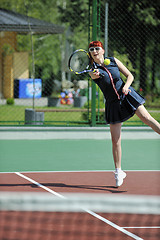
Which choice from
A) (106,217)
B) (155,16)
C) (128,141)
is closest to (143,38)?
(155,16)

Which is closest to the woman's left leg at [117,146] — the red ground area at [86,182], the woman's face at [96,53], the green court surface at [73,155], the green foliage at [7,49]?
the red ground area at [86,182]

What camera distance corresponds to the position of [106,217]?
5.59m

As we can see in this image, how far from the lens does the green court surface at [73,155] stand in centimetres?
895

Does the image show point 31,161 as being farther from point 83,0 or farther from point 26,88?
point 83,0

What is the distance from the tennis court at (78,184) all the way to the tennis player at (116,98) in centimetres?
69

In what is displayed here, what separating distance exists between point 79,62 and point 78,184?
1506 millimetres

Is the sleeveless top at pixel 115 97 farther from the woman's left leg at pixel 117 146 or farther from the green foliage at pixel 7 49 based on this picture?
the green foliage at pixel 7 49

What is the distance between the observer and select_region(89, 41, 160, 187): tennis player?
690cm

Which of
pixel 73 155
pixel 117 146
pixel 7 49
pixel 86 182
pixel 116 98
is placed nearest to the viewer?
pixel 116 98

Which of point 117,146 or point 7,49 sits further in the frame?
point 7,49

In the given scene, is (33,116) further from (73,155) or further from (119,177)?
(119,177)

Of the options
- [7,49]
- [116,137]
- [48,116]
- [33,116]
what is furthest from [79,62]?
[7,49]

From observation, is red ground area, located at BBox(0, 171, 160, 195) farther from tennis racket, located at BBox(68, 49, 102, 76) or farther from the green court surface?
tennis racket, located at BBox(68, 49, 102, 76)

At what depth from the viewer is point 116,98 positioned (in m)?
6.97
